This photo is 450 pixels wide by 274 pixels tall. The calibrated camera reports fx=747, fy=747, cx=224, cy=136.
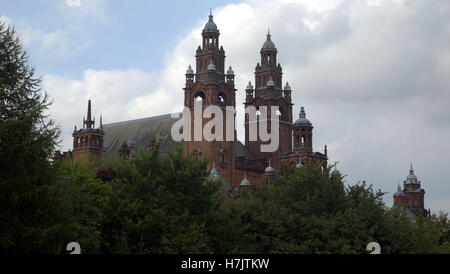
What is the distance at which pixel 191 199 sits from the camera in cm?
5478

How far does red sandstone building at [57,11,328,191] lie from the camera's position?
122812 millimetres

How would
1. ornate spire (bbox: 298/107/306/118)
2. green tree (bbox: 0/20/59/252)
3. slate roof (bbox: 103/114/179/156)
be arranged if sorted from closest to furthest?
green tree (bbox: 0/20/59/252), ornate spire (bbox: 298/107/306/118), slate roof (bbox: 103/114/179/156)

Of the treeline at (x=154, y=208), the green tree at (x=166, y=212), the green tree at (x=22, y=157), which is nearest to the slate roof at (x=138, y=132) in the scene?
the treeline at (x=154, y=208)

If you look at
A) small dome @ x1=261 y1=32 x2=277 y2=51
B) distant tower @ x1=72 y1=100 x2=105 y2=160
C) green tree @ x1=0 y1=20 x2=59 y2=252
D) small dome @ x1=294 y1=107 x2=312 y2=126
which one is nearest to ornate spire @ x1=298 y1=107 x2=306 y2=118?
small dome @ x1=294 y1=107 x2=312 y2=126

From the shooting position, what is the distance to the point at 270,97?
136 m

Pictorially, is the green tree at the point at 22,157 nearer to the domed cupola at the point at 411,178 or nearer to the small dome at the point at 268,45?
the small dome at the point at 268,45

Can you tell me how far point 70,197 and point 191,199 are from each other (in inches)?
529

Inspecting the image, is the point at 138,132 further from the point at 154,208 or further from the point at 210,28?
the point at 154,208

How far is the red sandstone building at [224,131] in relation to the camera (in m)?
123

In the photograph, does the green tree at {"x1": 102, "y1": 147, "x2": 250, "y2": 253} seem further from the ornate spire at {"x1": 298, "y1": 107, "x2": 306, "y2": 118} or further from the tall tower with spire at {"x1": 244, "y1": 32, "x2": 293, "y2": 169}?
the tall tower with spire at {"x1": 244, "y1": 32, "x2": 293, "y2": 169}
